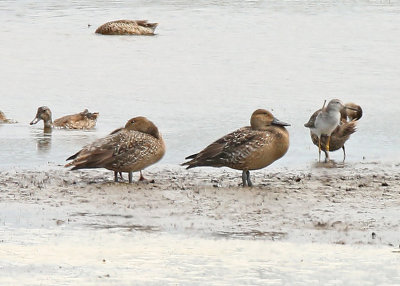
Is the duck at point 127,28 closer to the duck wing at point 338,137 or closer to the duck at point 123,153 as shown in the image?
the duck wing at point 338,137

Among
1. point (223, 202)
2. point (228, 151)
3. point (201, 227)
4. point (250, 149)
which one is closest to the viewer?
point (201, 227)

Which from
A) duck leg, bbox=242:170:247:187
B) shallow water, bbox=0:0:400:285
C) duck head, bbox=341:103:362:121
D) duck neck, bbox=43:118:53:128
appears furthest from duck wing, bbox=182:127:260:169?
duck neck, bbox=43:118:53:128

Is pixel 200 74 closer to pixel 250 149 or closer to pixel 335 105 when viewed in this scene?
pixel 335 105

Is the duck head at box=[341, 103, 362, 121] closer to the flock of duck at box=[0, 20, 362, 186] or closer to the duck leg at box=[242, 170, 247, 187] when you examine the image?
the flock of duck at box=[0, 20, 362, 186]

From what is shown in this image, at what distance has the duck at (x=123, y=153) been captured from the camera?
1068cm

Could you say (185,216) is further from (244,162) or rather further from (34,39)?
(34,39)

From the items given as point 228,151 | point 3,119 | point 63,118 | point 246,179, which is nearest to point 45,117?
point 63,118

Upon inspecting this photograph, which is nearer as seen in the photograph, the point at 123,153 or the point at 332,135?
the point at 123,153

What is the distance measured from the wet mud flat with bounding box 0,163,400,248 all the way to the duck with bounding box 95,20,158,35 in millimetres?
15618

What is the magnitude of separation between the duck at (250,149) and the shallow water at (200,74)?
1.44 meters

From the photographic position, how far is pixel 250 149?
1069cm

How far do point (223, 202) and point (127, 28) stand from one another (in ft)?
58.7

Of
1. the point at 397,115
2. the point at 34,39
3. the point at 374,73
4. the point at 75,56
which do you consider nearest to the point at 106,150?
the point at 397,115

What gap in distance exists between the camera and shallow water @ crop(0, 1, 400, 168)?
555 inches
